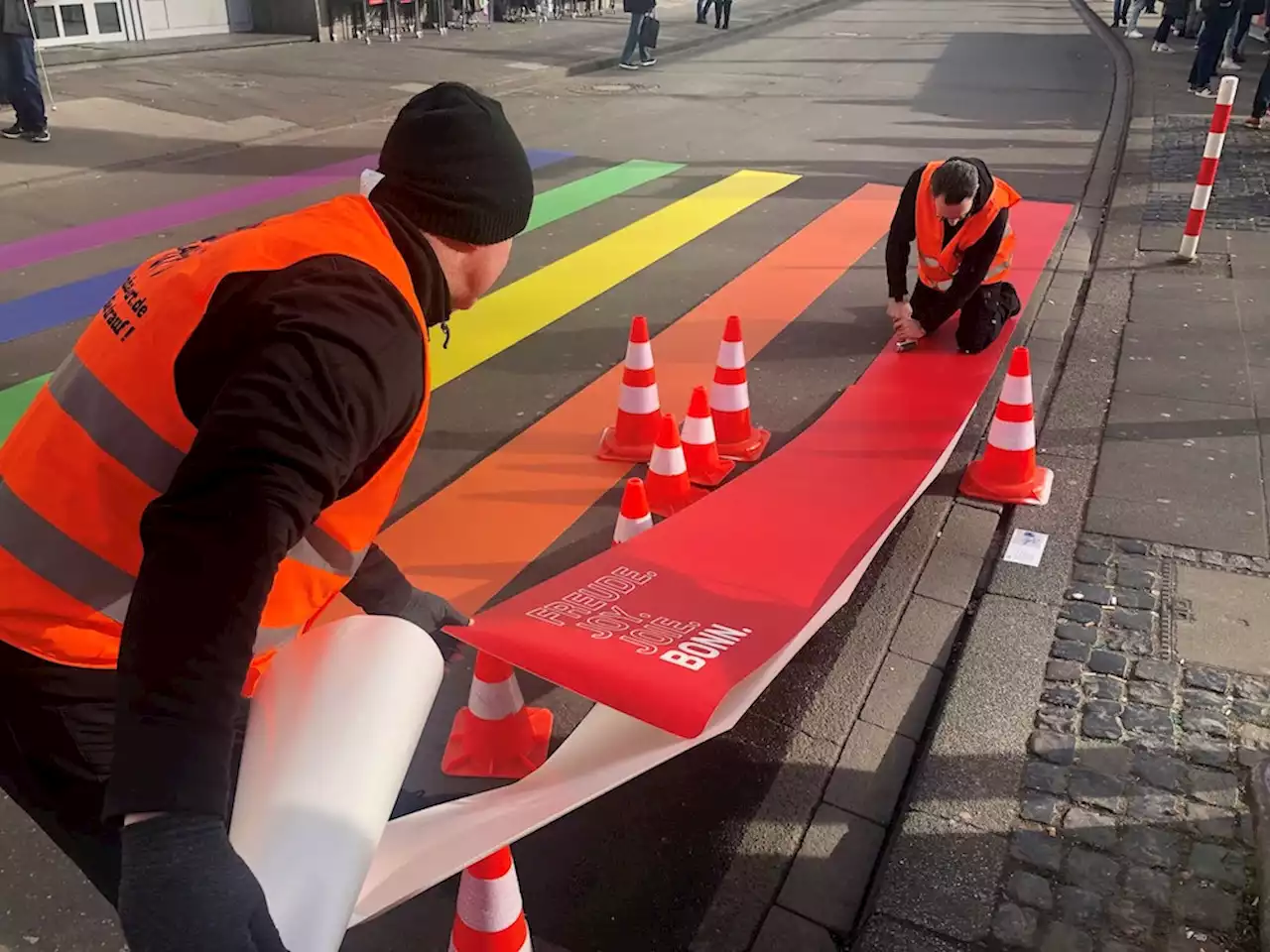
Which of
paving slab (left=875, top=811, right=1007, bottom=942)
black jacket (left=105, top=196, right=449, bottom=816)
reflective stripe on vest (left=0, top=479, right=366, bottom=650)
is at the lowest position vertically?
paving slab (left=875, top=811, right=1007, bottom=942)

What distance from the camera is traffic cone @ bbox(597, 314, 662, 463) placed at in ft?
16.5

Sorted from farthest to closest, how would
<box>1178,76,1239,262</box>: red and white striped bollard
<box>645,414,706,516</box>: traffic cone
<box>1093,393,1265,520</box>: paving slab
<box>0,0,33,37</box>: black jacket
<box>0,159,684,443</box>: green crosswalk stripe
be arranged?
1. <box>0,0,33,37</box>: black jacket
2. <box>0,159,684,443</box>: green crosswalk stripe
3. <box>1178,76,1239,262</box>: red and white striped bollard
4. <box>1093,393,1265,520</box>: paving slab
5. <box>645,414,706,516</box>: traffic cone

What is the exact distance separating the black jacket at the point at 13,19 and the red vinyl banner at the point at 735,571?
9.44 meters

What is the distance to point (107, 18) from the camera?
17.7 m

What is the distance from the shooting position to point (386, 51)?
19016mm

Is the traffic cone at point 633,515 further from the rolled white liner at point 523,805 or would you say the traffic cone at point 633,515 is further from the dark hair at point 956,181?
the dark hair at point 956,181

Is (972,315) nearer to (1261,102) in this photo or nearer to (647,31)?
(1261,102)

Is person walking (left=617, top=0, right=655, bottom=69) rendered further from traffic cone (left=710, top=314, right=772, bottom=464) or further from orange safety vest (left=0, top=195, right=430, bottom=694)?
orange safety vest (left=0, top=195, right=430, bottom=694)

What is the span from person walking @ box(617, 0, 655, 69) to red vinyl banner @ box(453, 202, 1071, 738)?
14.3 meters

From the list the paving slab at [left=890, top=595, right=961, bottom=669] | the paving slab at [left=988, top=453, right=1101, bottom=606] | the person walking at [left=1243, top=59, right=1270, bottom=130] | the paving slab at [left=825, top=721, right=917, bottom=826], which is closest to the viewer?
the paving slab at [left=825, top=721, right=917, bottom=826]

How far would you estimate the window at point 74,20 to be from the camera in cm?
1689

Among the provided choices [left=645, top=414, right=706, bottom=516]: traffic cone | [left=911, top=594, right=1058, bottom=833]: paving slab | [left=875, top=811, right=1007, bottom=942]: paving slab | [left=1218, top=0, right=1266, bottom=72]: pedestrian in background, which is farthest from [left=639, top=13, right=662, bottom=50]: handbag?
[left=875, top=811, right=1007, bottom=942]: paving slab

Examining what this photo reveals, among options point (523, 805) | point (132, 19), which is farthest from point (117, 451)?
point (132, 19)

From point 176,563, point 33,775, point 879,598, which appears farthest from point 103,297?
point 176,563
